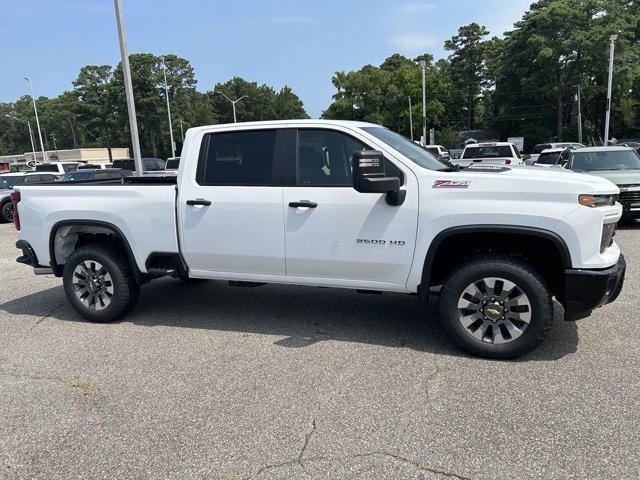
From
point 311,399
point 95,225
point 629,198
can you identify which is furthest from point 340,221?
point 629,198

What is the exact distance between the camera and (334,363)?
4.20 metres

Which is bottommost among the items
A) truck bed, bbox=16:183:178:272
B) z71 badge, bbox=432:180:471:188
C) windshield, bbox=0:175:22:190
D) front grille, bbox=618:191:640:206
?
front grille, bbox=618:191:640:206

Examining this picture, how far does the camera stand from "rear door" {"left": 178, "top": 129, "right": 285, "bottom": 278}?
4.63 metres

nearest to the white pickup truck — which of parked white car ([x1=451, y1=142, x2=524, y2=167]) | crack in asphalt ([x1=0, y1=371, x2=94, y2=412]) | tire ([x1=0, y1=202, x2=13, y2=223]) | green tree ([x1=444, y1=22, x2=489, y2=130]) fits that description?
crack in asphalt ([x1=0, y1=371, x2=94, y2=412])

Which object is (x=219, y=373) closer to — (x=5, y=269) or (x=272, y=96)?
(x=5, y=269)

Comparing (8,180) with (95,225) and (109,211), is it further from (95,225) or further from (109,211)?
(109,211)

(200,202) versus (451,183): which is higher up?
(451,183)

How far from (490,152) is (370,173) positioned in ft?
44.2

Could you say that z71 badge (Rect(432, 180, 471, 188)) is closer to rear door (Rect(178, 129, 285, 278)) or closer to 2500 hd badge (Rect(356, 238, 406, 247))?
2500 hd badge (Rect(356, 238, 406, 247))

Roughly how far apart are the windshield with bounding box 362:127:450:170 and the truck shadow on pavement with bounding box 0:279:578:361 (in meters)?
1.57

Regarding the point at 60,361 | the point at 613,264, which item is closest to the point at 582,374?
the point at 613,264

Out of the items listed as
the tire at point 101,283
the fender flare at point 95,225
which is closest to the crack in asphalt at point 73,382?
the tire at point 101,283

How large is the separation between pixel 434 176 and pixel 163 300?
377cm

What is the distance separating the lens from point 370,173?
3.92 m
